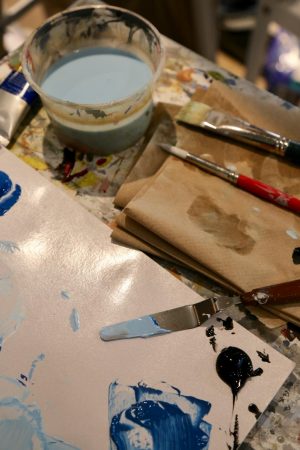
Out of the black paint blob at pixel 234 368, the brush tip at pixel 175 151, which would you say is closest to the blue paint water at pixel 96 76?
the brush tip at pixel 175 151

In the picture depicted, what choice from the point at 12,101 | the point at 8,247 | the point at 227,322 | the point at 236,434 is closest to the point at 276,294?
the point at 227,322

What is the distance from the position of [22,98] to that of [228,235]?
448 millimetres

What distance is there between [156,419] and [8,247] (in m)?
0.32

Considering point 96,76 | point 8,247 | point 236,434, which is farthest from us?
point 96,76

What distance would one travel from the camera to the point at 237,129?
0.74m

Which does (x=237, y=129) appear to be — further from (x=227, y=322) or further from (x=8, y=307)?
(x=8, y=307)

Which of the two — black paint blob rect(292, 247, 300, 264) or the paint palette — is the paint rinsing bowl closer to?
the paint palette

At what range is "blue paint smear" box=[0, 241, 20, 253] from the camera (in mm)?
658

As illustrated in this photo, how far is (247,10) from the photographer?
1794 mm

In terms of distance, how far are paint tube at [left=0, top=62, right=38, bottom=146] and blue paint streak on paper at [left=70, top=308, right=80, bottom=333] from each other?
345 millimetres

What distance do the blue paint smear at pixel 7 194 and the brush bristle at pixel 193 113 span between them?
296 millimetres

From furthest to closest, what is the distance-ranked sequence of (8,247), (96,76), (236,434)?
(96,76) → (8,247) → (236,434)

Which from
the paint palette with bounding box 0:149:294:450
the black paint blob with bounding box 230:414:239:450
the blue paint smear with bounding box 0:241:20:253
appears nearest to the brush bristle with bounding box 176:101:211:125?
the paint palette with bounding box 0:149:294:450

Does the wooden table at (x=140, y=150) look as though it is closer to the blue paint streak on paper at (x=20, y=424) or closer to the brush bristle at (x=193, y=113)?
the brush bristle at (x=193, y=113)
